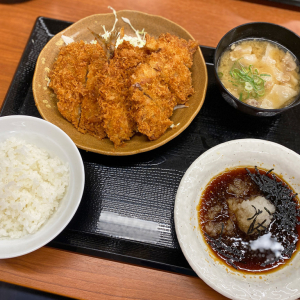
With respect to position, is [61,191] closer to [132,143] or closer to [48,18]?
[132,143]

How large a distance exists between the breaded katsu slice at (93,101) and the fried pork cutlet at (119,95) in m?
0.08

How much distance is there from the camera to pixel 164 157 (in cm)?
214

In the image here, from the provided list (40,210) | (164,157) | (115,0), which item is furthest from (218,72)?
(40,210)

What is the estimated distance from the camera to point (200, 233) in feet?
5.74

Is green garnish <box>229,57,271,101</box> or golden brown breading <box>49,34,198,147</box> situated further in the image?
green garnish <box>229,57,271,101</box>

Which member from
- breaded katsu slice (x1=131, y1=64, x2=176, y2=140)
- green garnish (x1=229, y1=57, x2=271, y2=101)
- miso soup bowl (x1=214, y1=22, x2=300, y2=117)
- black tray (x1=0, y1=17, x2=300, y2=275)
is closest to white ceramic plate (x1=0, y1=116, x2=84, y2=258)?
black tray (x1=0, y1=17, x2=300, y2=275)

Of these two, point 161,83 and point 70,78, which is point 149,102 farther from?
point 70,78

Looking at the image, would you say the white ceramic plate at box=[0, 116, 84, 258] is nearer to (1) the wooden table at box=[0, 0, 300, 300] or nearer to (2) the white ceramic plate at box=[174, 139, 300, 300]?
(1) the wooden table at box=[0, 0, 300, 300]

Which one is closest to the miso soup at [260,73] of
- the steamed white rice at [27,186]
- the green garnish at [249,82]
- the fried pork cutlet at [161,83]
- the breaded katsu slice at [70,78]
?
the green garnish at [249,82]

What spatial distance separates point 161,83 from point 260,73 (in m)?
0.83

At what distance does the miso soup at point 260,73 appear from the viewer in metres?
2.10

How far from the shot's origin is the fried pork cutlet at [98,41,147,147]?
1.99 metres

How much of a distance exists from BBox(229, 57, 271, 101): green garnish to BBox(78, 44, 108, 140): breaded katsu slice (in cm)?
106

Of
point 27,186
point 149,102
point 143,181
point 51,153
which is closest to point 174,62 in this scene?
point 149,102
